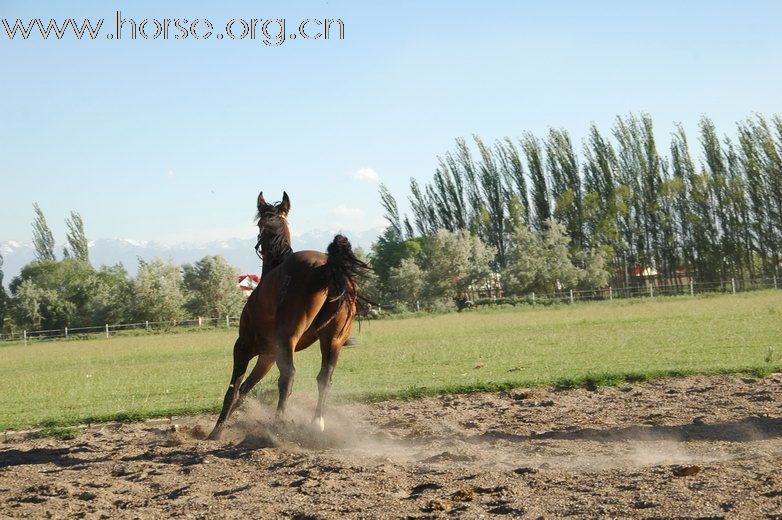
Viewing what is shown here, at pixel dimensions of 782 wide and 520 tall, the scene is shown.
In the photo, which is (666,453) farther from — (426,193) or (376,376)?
(426,193)

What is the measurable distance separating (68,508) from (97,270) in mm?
88603

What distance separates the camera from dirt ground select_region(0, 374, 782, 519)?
18.8 ft

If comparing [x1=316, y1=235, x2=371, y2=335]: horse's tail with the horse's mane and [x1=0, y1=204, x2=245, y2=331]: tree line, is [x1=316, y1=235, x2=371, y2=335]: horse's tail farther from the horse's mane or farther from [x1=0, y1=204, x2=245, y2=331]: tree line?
[x1=0, y1=204, x2=245, y2=331]: tree line

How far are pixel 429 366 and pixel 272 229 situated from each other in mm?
7823

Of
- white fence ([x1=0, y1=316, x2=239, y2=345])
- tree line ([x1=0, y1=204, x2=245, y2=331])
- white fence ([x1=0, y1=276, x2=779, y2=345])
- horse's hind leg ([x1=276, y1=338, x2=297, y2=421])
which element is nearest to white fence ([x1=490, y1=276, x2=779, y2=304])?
white fence ([x1=0, y1=276, x2=779, y2=345])

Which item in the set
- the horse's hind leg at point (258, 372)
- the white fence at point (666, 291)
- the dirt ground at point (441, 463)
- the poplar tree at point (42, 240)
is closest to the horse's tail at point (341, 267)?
the horse's hind leg at point (258, 372)

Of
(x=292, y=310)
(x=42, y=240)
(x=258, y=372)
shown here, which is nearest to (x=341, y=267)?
(x=292, y=310)

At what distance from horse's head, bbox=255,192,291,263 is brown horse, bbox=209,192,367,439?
13mm

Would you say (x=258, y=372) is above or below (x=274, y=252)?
below

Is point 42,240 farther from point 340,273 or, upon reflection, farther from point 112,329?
point 340,273

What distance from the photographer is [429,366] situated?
57.1ft

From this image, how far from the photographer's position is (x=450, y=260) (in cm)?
6969

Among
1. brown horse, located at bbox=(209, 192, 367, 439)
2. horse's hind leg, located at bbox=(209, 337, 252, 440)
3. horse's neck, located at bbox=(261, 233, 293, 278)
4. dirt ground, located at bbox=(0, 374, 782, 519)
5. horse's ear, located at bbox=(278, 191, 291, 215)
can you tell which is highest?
horse's ear, located at bbox=(278, 191, 291, 215)

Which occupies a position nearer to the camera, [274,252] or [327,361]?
[327,361]
